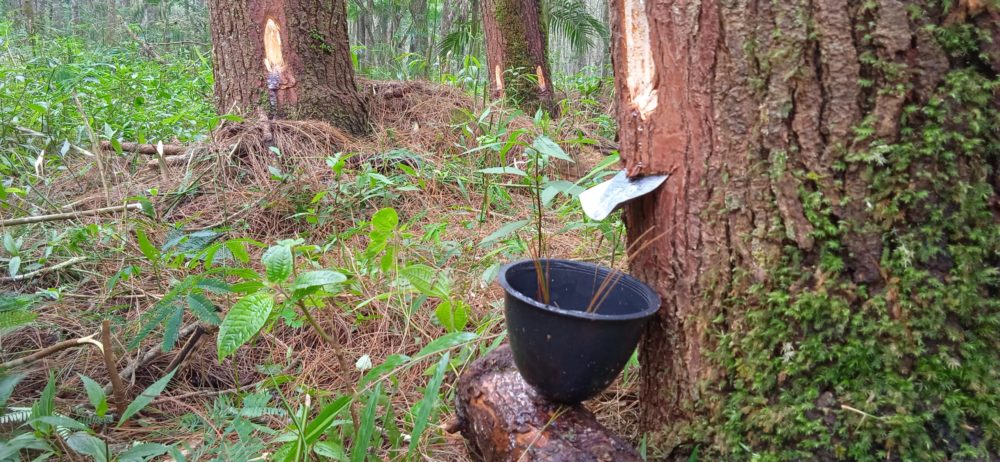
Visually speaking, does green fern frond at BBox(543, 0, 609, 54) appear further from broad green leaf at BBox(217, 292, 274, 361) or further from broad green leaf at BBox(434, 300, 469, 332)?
broad green leaf at BBox(217, 292, 274, 361)

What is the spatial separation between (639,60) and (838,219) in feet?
1.78

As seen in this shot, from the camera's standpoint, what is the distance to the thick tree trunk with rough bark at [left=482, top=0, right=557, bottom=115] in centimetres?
450

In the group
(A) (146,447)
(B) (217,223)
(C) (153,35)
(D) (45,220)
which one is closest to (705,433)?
(A) (146,447)

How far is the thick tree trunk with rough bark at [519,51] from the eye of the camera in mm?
4504

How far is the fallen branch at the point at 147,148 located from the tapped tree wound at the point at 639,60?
275cm

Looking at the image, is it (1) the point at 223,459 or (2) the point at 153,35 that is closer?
(1) the point at 223,459

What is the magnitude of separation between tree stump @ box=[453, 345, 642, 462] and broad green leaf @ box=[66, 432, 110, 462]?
30.6 inches

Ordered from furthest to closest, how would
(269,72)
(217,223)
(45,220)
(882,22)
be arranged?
(269,72) < (217,223) < (45,220) < (882,22)

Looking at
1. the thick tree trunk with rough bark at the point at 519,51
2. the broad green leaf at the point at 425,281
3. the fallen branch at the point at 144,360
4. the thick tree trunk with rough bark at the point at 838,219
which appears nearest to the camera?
the thick tree trunk with rough bark at the point at 838,219

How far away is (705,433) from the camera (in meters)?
1.21

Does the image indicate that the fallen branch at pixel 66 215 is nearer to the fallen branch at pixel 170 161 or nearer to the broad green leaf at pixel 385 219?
the fallen branch at pixel 170 161

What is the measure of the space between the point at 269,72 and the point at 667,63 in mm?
2573

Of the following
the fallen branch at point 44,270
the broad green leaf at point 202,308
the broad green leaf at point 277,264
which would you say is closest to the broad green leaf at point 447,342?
the broad green leaf at point 277,264

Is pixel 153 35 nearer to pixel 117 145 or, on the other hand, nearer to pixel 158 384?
pixel 117 145
